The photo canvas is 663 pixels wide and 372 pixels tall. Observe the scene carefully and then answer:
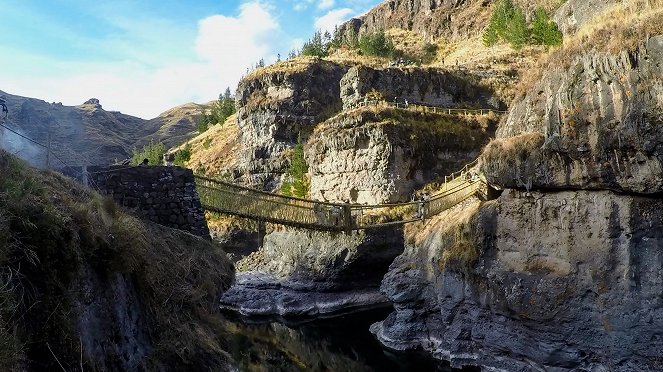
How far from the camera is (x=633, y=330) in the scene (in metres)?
11.2

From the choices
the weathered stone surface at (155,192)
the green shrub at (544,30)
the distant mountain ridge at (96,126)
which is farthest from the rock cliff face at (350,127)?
the distant mountain ridge at (96,126)

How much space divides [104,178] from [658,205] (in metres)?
11.8

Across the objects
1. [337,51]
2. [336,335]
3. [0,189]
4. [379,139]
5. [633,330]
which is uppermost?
[337,51]

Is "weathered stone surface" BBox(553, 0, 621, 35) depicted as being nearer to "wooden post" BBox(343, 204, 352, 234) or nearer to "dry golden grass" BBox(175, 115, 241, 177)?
"wooden post" BBox(343, 204, 352, 234)

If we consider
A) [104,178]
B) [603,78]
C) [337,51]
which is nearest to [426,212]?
[603,78]

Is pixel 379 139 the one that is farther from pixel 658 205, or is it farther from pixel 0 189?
pixel 0 189

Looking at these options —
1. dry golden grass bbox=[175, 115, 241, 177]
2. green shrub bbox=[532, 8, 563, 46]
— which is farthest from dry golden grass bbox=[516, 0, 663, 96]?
dry golden grass bbox=[175, 115, 241, 177]

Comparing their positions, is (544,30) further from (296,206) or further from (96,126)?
(96,126)

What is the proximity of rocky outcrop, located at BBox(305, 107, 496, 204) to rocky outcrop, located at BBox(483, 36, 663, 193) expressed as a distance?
10597mm

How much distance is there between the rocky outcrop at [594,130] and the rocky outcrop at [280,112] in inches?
900

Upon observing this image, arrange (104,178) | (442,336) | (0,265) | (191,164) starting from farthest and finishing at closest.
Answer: (191,164), (442,336), (104,178), (0,265)

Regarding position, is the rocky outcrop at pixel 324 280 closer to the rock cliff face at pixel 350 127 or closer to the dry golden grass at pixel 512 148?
the rock cliff face at pixel 350 127

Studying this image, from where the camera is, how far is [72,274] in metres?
4.89

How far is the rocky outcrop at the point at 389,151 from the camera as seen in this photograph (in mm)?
24906
